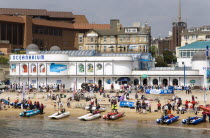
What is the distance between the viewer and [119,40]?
14788cm

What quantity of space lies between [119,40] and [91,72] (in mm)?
56156

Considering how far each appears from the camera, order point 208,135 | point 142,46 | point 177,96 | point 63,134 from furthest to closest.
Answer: point 142,46
point 177,96
point 63,134
point 208,135

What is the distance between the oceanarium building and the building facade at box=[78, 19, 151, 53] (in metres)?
48.4

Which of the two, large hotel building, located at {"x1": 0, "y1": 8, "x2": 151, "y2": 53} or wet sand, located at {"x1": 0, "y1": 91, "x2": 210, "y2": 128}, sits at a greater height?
large hotel building, located at {"x1": 0, "y1": 8, "x2": 151, "y2": 53}

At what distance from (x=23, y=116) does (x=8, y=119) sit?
2.10 m

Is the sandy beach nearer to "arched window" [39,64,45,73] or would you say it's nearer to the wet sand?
the wet sand

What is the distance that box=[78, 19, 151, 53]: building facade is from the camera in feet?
472

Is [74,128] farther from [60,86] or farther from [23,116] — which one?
[60,86]

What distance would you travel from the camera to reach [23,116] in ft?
214

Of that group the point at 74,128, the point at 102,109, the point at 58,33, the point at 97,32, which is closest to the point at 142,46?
the point at 97,32

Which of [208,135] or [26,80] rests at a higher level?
[26,80]

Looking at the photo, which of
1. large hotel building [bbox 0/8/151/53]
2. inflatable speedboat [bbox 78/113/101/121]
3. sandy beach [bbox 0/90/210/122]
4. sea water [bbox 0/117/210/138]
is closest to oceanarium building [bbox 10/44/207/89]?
sandy beach [bbox 0/90/210/122]

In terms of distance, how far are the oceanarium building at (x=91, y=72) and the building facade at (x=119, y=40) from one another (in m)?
48.4

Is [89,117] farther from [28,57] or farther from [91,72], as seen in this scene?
[28,57]
